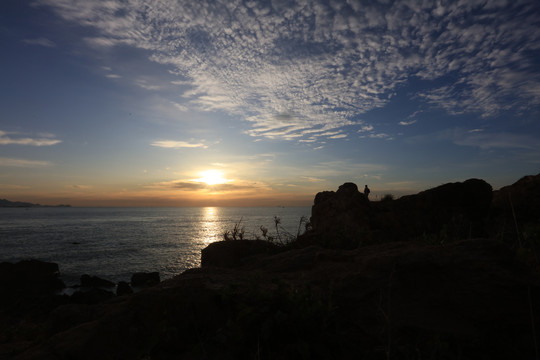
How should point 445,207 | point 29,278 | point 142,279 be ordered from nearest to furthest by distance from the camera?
point 445,207 < point 29,278 < point 142,279

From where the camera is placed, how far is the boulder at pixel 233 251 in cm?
777

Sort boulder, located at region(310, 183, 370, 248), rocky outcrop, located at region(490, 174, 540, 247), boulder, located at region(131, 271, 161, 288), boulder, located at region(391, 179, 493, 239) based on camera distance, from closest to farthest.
A: boulder, located at region(391, 179, 493, 239) < rocky outcrop, located at region(490, 174, 540, 247) < boulder, located at region(310, 183, 370, 248) < boulder, located at region(131, 271, 161, 288)

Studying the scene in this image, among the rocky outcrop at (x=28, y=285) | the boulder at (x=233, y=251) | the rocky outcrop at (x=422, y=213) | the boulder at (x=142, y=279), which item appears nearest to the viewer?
the boulder at (x=233, y=251)

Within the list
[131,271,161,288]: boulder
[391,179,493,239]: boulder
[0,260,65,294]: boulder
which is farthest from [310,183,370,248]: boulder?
[0,260,65,294]: boulder

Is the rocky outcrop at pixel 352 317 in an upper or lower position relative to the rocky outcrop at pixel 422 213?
lower

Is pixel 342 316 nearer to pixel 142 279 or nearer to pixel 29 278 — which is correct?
pixel 142 279

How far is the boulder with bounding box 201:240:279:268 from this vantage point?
7768mm

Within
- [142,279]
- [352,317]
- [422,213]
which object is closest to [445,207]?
[422,213]

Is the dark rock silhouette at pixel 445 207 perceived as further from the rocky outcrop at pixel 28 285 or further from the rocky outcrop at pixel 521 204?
the rocky outcrop at pixel 28 285

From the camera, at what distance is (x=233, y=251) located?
8.02 meters

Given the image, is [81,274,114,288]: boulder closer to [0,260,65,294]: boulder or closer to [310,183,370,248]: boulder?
[0,260,65,294]: boulder

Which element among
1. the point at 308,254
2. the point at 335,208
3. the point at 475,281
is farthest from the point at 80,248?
the point at 475,281

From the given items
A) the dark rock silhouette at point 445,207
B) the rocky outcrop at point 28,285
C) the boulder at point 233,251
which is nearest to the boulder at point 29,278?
the rocky outcrop at point 28,285

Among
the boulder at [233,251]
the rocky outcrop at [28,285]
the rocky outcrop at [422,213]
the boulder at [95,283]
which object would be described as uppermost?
the rocky outcrop at [422,213]
